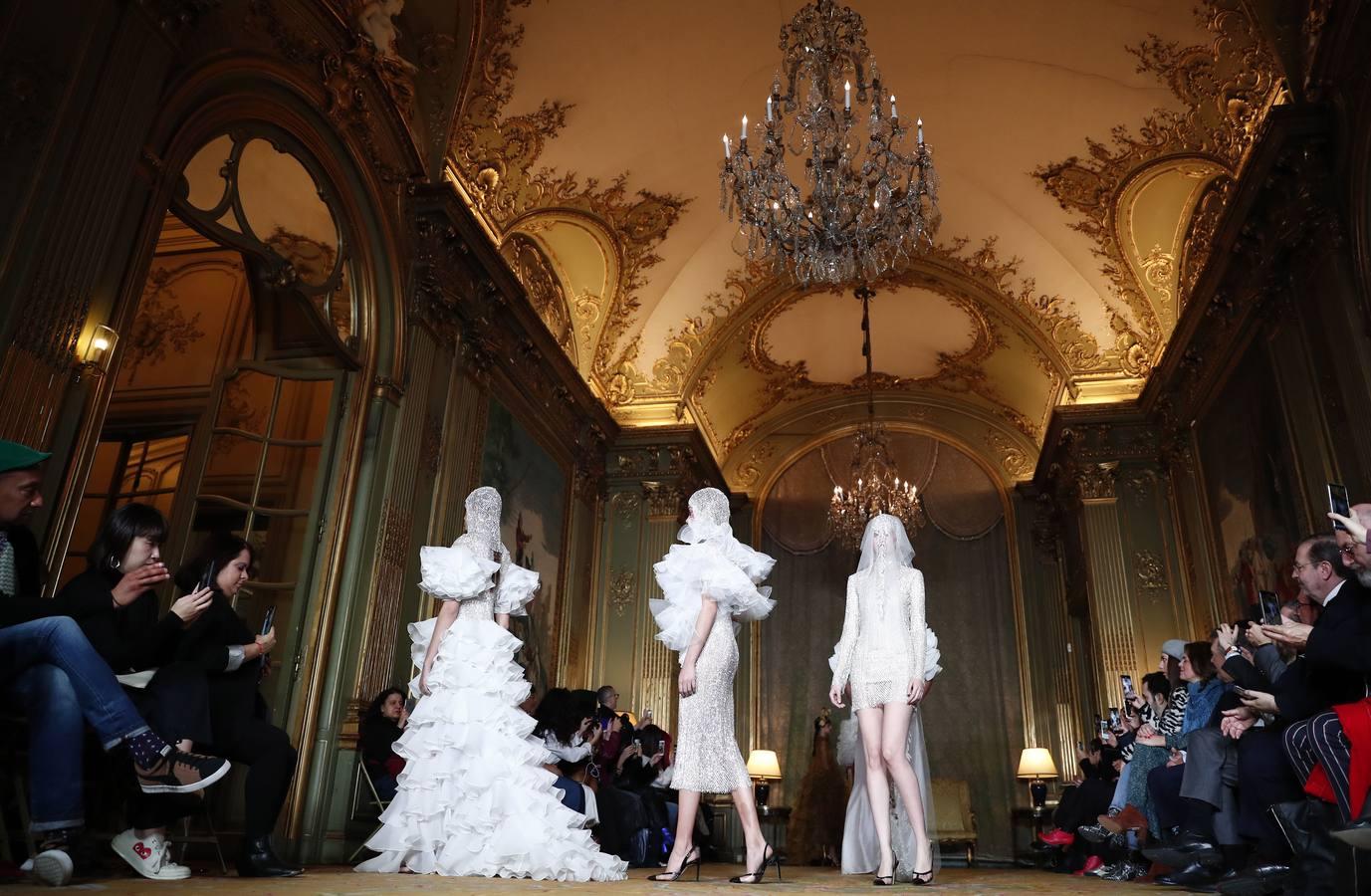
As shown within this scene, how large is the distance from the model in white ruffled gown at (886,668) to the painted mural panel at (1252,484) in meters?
4.24

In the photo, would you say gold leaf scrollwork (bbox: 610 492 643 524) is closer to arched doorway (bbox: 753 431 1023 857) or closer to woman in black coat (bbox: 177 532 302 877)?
arched doorway (bbox: 753 431 1023 857)

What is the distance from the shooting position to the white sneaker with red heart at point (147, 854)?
355cm

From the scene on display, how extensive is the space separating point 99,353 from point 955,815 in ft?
34.3

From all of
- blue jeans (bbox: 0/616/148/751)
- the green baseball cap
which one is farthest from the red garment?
the green baseball cap

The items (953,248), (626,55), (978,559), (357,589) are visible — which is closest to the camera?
(357,589)

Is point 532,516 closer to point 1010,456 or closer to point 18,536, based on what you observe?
point 18,536

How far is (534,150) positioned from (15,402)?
230 inches

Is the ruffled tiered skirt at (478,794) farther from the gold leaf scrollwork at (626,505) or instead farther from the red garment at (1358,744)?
the gold leaf scrollwork at (626,505)

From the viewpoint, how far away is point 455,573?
15.7 feet

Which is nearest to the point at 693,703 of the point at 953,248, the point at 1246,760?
the point at 1246,760

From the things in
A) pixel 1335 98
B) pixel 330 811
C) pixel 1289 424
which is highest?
pixel 1335 98

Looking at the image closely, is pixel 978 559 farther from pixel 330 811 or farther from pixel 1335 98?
pixel 330 811

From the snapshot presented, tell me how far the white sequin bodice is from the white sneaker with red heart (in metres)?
2.76

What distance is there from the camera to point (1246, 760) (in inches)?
153
